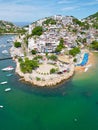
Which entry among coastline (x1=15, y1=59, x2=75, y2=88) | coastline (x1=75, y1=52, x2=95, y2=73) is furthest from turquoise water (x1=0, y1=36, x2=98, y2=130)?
coastline (x1=75, y1=52, x2=95, y2=73)

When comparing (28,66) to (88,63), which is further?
(88,63)

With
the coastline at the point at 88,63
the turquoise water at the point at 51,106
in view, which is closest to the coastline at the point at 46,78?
the turquoise water at the point at 51,106

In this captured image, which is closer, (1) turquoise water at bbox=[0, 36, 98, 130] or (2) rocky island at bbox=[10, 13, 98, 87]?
(1) turquoise water at bbox=[0, 36, 98, 130]

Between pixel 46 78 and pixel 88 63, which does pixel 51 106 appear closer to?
pixel 46 78

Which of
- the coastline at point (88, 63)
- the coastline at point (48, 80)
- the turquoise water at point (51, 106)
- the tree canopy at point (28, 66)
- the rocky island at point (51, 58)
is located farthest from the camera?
the coastline at point (88, 63)

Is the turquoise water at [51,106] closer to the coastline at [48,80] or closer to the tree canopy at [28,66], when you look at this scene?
the coastline at [48,80]

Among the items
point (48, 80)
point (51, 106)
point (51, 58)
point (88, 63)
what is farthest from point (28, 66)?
point (88, 63)

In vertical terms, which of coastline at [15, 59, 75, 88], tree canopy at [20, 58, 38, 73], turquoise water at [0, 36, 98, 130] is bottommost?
turquoise water at [0, 36, 98, 130]

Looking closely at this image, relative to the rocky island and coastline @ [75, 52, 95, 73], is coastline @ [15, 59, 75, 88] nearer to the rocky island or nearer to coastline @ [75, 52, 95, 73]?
the rocky island

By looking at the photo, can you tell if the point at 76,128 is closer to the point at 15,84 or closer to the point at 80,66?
the point at 15,84
